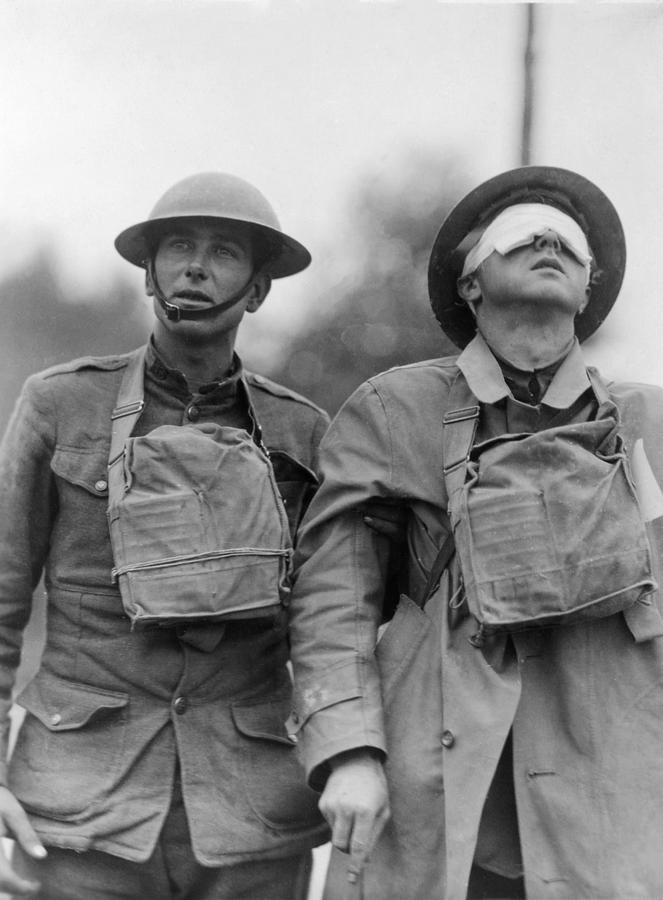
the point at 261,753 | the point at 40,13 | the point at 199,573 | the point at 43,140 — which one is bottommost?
the point at 261,753

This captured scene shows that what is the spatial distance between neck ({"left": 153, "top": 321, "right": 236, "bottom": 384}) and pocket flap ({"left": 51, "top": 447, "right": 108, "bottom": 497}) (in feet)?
1.21

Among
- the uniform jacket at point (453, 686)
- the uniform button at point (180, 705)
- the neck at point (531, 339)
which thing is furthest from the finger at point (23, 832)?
the neck at point (531, 339)

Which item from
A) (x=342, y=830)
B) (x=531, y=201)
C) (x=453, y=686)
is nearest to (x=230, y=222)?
(x=531, y=201)

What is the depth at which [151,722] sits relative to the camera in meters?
2.61

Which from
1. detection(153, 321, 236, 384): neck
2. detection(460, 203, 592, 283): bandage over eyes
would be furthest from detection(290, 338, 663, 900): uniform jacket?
detection(153, 321, 236, 384): neck

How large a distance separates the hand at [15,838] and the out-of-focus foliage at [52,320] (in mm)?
1982

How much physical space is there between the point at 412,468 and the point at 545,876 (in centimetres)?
98

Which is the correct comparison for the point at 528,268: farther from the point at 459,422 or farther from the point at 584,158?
the point at 584,158

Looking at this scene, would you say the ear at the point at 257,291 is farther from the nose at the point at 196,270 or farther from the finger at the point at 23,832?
the finger at the point at 23,832

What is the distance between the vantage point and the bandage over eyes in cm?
249

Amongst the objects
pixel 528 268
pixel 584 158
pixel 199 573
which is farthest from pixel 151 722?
pixel 584 158

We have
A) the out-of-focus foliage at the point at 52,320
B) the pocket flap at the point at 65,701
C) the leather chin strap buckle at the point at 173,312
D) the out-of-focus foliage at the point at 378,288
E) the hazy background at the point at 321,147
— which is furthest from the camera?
the out-of-focus foliage at the point at 378,288

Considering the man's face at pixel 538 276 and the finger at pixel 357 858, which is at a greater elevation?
the man's face at pixel 538 276

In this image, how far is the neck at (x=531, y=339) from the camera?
247 centimetres
